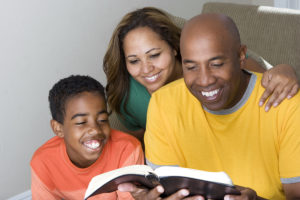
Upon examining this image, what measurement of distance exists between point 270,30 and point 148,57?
0.75 meters

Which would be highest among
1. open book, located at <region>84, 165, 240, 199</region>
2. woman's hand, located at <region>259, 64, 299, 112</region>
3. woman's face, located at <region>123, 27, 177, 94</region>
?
woman's face, located at <region>123, 27, 177, 94</region>

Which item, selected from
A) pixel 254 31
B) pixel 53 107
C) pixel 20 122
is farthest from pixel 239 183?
pixel 20 122

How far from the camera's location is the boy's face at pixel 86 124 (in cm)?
177

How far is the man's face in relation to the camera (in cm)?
135

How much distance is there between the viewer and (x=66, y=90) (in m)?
1.85

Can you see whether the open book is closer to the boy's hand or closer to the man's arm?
the boy's hand

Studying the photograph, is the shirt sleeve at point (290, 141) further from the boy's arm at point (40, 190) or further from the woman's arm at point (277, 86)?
the boy's arm at point (40, 190)

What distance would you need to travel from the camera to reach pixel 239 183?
4.97 feet

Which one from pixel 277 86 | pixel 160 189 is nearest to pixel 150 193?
pixel 160 189

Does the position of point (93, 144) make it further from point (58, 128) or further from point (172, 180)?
point (172, 180)

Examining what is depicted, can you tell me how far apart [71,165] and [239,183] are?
75 centimetres

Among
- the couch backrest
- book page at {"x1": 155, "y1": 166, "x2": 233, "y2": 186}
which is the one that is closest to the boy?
book page at {"x1": 155, "y1": 166, "x2": 233, "y2": 186}

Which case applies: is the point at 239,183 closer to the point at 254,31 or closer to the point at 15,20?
the point at 254,31

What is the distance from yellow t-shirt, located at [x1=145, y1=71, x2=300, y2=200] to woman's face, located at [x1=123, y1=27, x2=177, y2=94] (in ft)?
1.09
